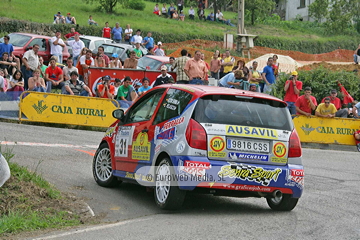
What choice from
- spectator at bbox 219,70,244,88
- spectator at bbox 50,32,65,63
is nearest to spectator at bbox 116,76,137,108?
spectator at bbox 219,70,244,88

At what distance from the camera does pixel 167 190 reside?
26.2 feet

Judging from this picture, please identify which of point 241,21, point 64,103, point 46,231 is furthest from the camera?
point 241,21

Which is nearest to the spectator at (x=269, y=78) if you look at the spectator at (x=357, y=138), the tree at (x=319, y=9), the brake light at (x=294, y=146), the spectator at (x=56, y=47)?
the spectator at (x=357, y=138)

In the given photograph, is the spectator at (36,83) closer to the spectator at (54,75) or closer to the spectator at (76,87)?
the spectator at (76,87)

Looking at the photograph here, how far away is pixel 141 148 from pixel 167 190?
1053mm

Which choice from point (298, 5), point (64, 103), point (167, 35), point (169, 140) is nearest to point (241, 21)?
point (167, 35)

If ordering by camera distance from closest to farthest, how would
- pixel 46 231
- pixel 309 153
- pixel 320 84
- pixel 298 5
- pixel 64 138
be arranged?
1. pixel 46 231
2. pixel 64 138
3. pixel 309 153
4. pixel 320 84
5. pixel 298 5

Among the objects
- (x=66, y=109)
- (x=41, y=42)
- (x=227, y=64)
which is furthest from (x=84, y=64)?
(x=227, y=64)

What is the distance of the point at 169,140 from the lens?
Answer: 805cm

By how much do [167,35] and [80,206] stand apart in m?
40.2

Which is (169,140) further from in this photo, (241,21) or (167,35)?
(167,35)

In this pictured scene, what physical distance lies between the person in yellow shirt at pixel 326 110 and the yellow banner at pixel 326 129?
0.47ft

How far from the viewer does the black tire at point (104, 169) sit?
32.5ft

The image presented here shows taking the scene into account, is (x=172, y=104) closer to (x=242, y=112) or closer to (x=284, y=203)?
(x=242, y=112)
